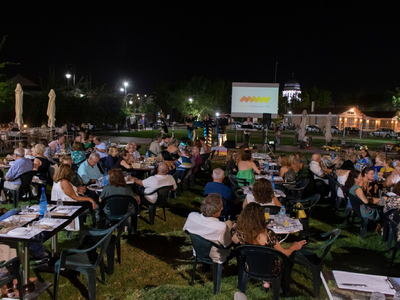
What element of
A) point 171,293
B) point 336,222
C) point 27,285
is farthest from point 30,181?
point 336,222

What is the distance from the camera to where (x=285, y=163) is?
7.43 m

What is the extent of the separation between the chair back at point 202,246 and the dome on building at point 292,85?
277 ft

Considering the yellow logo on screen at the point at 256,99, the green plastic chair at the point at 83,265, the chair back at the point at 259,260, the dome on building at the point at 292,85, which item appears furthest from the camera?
the dome on building at the point at 292,85

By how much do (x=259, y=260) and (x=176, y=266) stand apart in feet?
5.52

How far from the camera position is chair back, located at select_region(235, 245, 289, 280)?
329 cm

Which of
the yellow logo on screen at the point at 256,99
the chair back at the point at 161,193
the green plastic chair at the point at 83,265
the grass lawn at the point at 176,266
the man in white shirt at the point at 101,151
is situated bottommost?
the grass lawn at the point at 176,266

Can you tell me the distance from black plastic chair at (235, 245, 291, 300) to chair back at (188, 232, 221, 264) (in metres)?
0.36

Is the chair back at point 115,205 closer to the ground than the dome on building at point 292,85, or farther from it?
closer to the ground

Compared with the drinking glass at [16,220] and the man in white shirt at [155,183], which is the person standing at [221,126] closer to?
the man in white shirt at [155,183]

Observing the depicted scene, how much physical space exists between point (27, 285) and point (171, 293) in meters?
1.67

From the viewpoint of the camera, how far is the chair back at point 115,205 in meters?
5.10

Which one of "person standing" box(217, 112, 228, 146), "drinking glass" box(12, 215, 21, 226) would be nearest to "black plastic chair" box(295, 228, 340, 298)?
"drinking glass" box(12, 215, 21, 226)

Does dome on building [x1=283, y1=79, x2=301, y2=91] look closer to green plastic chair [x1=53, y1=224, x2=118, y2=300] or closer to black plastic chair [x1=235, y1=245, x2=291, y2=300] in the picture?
black plastic chair [x1=235, y1=245, x2=291, y2=300]

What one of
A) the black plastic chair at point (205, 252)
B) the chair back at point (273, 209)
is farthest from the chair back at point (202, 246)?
the chair back at point (273, 209)
